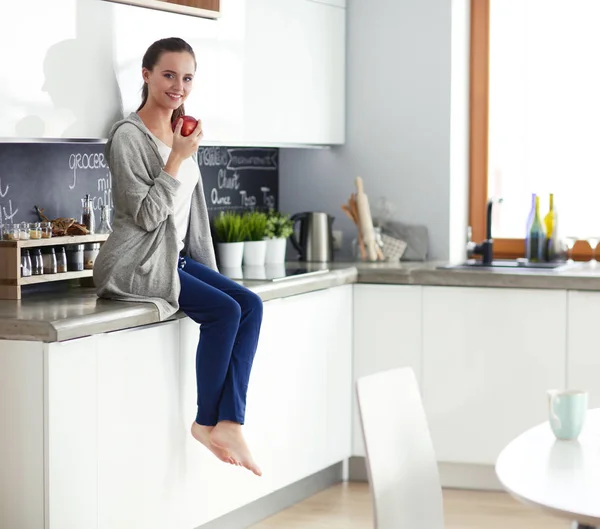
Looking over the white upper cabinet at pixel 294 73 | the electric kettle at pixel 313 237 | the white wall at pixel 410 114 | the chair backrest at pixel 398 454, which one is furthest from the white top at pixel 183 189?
the white wall at pixel 410 114

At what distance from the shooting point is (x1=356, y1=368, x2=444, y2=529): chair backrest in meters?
2.23

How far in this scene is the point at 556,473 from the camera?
2.02 meters

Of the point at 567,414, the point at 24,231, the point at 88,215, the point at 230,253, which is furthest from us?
the point at 230,253

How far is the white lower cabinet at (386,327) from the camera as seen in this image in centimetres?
430

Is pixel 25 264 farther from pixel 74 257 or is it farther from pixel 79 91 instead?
pixel 79 91

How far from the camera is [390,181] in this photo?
4.83m

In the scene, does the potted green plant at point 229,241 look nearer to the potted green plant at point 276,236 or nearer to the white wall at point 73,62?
the potted green plant at point 276,236

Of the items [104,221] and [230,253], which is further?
[230,253]

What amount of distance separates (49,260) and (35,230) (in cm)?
9

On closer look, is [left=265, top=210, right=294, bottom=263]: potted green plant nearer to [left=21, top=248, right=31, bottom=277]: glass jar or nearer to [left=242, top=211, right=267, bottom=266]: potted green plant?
[left=242, top=211, right=267, bottom=266]: potted green plant

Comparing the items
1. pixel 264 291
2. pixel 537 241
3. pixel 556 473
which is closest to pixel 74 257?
pixel 264 291

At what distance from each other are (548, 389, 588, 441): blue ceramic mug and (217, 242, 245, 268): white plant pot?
6.88 feet

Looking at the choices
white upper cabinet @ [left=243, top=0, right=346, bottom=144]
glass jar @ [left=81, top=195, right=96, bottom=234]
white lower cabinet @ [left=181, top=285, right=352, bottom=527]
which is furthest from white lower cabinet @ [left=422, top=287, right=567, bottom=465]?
glass jar @ [left=81, top=195, right=96, bottom=234]

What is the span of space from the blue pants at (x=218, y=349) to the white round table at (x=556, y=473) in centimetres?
110
